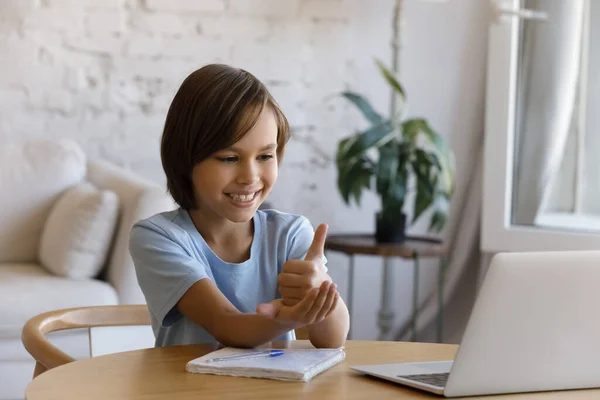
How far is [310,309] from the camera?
41.8 inches

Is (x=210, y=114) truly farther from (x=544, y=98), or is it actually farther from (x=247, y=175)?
(x=544, y=98)

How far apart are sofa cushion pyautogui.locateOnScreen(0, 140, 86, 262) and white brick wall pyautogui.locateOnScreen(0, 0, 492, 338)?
0.82 ft

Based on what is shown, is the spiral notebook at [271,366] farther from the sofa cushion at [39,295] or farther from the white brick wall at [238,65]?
the white brick wall at [238,65]

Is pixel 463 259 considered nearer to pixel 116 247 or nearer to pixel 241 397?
pixel 116 247

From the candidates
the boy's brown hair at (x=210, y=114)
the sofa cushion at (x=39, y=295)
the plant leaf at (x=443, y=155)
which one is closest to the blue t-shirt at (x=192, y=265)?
the boy's brown hair at (x=210, y=114)

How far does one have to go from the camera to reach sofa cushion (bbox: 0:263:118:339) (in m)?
2.47

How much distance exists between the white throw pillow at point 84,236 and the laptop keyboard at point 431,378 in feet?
5.98

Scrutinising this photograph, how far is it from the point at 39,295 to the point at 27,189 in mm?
566

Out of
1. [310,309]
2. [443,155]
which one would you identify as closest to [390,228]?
[443,155]

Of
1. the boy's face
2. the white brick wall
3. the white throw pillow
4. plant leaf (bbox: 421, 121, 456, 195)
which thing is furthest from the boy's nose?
the white brick wall

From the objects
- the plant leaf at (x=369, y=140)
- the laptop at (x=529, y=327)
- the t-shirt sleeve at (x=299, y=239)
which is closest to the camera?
the laptop at (x=529, y=327)

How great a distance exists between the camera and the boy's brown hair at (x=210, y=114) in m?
1.28

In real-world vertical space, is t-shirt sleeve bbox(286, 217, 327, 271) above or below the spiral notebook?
above

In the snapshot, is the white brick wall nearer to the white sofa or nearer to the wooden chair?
the white sofa
